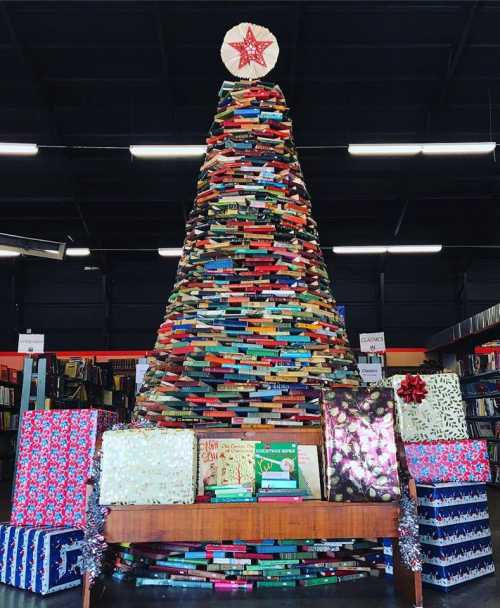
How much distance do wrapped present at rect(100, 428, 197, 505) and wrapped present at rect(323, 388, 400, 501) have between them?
68cm

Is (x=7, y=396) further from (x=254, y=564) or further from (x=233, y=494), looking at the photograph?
(x=233, y=494)

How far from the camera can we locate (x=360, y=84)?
1044cm

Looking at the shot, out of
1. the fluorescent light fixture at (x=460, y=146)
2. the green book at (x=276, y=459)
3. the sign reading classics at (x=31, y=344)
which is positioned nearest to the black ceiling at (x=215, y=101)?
the fluorescent light fixture at (x=460, y=146)

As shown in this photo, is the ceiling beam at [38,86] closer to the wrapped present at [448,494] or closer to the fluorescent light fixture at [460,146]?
the fluorescent light fixture at [460,146]

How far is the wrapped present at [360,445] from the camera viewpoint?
9.08ft

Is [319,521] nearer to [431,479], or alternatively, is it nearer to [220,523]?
[220,523]

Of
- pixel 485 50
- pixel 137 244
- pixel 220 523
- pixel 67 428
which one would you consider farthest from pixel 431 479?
pixel 137 244

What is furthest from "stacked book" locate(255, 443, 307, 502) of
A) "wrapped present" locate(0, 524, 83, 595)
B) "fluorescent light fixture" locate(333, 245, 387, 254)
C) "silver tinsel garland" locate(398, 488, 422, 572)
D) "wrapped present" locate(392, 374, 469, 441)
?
"fluorescent light fixture" locate(333, 245, 387, 254)

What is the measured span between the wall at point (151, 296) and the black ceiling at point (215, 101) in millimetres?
1084

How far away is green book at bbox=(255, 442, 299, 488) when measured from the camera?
2973 mm

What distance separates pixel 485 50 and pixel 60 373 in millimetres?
8278

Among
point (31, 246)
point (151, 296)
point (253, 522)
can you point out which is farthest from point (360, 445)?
point (151, 296)

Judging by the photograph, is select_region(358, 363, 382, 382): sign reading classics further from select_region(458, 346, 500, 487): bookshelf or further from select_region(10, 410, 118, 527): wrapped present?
select_region(10, 410, 118, 527): wrapped present

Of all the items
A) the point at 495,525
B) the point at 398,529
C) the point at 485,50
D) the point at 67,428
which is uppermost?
the point at 485,50
